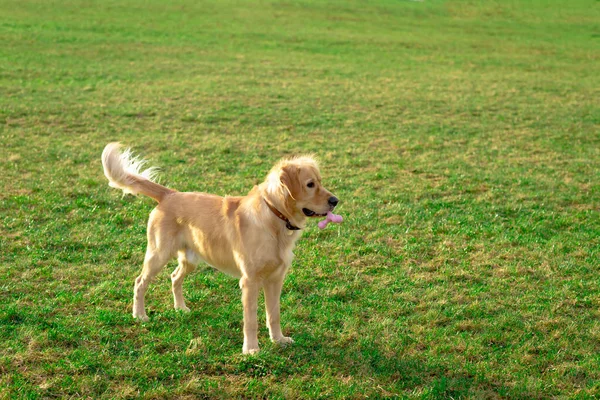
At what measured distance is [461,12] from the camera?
136ft

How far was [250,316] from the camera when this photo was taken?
5.40 meters

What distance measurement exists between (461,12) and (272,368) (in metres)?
40.2

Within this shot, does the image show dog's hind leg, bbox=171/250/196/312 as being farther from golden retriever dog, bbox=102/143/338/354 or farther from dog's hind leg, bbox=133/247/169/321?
dog's hind leg, bbox=133/247/169/321

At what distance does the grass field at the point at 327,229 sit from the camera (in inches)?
205

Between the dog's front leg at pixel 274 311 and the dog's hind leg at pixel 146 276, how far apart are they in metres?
1.06

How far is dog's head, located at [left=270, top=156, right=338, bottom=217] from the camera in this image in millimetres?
5328

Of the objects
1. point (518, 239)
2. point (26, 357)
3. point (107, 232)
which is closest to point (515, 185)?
point (518, 239)

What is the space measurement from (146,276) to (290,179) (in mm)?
1775

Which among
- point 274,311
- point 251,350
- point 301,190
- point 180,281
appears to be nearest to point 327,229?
point 180,281

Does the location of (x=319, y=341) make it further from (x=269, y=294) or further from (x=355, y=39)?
(x=355, y=39)

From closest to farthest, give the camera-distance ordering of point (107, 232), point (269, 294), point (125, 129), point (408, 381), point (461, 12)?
point (408, 381) → point (269, 294) → point (107, 232) → point (125, 129) → point (461, 12)

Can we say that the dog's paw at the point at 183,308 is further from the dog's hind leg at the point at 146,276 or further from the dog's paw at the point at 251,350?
the dog's paw at the point at 251,350

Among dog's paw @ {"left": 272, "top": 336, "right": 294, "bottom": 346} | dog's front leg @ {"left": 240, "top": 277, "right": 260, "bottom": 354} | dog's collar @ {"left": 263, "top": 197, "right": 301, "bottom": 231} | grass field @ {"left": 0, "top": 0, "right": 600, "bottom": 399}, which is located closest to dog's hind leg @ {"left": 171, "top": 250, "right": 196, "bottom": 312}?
grass field @ {"left": 0, "top": 0, "right": 600, "bottom": 399}

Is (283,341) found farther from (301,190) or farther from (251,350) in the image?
(301,190)
